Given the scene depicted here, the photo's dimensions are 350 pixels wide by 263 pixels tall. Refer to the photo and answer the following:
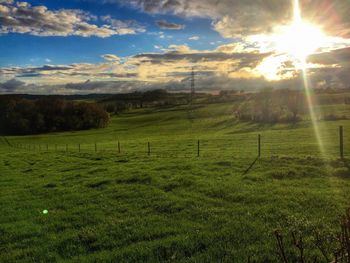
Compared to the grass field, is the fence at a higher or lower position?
lower

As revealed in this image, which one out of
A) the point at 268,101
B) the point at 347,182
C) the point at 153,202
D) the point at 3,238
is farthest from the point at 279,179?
the point at 268,101

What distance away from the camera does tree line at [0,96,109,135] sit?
12975 cm

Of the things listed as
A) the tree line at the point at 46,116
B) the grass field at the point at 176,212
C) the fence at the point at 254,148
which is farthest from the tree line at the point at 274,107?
A: the grass field at the point at 176,212

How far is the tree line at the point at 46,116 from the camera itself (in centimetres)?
12975

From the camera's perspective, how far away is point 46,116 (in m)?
134

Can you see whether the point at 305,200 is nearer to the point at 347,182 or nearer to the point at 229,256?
the point at 347,182

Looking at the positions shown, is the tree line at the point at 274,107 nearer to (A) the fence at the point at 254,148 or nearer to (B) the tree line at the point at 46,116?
(A) the fence at the point at 254,148

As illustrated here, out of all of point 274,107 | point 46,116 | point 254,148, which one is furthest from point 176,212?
point 46,116

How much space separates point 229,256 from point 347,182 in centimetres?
943

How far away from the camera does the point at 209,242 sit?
9.63m

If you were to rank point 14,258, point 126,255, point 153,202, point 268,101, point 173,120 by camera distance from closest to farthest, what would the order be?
point 126,255, point 14,258, point 153,202, point 268,101, point 173,120

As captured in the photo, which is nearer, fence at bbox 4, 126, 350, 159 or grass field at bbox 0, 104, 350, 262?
grass field at bbox 0, 104, 350, 262

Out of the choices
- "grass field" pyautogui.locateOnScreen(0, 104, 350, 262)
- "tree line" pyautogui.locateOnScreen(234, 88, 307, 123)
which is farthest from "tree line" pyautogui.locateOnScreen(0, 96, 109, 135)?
"grass field" pyautogui.locateOnScreen(0, 104, 350, 262)

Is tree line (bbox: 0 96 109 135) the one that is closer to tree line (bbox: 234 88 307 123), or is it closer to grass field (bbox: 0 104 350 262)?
tree line (bbox: 234 88 307 123)
